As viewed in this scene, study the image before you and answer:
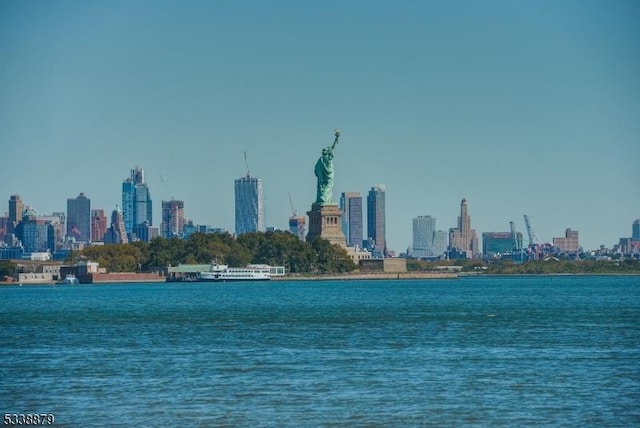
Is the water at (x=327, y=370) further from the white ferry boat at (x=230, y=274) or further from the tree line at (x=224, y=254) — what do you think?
the tree line at (x=224, y=254)

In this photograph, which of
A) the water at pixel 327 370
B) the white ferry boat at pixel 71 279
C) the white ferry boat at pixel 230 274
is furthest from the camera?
the white ferry boat at pixel 230 274

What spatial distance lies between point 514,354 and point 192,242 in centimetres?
14629

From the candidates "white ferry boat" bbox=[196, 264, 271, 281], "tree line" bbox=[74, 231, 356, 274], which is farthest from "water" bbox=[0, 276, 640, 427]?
"tree line" bbox=[74, 231, 356, 274]

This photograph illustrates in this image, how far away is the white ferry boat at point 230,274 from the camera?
180 metres

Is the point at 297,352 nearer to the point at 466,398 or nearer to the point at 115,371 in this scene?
the point at 115,371

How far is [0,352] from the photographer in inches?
2052

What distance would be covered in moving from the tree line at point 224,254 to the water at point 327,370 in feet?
374

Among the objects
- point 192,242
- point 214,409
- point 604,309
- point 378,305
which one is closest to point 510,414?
point 214,409

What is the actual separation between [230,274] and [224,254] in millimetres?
11936

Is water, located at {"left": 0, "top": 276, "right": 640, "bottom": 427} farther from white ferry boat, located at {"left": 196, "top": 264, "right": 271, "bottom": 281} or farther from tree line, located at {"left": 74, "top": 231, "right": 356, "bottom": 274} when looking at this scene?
tree line, located at {"left": 74, "top": 231, "right": 356, "bottom": 274}

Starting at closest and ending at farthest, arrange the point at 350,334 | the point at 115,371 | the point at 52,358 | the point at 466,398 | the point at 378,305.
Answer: the point at 466,398
the point at 115,371
the point at 52,358
the point at 350,334
the point at 378,305

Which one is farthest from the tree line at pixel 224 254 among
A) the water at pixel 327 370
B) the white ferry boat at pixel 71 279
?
the water at pixel 327 370

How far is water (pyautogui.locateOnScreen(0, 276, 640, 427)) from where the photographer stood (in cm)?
3453

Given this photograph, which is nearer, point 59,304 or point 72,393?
point 72,393
